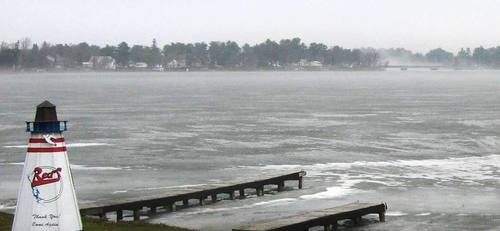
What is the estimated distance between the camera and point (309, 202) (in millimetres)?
22906

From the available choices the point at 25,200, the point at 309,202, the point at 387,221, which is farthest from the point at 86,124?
the point at 25,200

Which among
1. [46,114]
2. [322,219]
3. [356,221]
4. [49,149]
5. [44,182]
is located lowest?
[356,221]

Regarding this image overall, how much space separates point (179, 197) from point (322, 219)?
15.7ft

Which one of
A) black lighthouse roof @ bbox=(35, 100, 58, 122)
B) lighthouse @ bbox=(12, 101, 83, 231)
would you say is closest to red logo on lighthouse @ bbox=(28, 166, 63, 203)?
lighthouse @ bbox=(12, 101, 83, 231)

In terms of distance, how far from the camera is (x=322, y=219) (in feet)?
59.8

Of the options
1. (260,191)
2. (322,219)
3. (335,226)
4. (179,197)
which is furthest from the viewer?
(260,191)

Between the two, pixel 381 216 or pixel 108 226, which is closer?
pixel 108 226

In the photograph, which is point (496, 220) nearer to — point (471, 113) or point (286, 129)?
point (286, 129)

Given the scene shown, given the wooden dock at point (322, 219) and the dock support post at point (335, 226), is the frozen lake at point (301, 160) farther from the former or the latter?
the dock support post at point (335, 226)

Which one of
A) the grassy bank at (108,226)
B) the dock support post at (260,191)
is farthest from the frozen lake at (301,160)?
the grassy bank at (108,226)

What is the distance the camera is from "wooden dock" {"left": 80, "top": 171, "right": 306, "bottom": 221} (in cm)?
1923

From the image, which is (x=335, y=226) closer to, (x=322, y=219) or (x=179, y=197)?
(x=322, y=219)

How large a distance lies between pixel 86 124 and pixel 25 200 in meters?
46.9

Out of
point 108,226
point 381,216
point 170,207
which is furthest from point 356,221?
point 108,226
